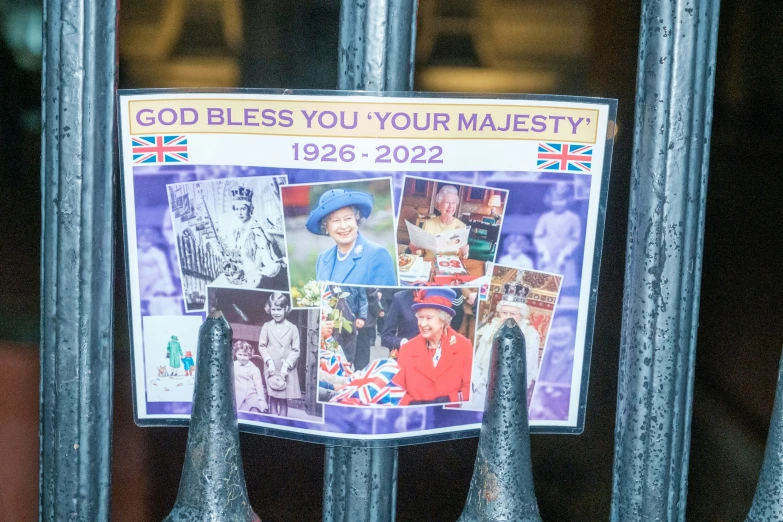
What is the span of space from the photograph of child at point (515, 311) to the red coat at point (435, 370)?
2 centimetres

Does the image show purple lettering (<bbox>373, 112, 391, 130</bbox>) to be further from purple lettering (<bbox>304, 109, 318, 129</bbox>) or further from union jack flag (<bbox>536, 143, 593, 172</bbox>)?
union jack flag (<bbox>536, 143, 593, 172</bbox>)

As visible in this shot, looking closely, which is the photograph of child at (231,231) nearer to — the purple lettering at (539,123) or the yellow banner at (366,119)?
the yellow banner at (366,119)

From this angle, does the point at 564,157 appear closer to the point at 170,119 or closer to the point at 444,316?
the point at 444,316

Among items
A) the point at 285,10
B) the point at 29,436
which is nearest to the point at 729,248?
the point at 285,10

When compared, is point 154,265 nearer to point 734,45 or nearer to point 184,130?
point 184,130

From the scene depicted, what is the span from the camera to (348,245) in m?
0.96

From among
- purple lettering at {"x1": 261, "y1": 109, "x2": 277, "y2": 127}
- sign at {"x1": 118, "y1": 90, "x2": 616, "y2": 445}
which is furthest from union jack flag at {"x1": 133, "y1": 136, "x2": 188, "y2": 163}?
purple lettering at {"x1": 261, "y1": 109, "x2": 277, "y2": 127}

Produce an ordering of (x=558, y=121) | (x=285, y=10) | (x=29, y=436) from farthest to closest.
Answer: (x=29, y=436) < (x=285, y=10) < (x=558, y=121)

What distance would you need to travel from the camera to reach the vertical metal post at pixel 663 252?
95 cm

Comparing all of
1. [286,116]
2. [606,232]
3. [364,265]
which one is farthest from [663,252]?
[286,116]

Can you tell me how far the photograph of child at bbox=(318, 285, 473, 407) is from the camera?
3.20 ft

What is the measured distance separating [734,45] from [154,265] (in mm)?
890

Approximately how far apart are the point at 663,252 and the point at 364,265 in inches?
15.1

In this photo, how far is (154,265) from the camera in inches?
39.5
